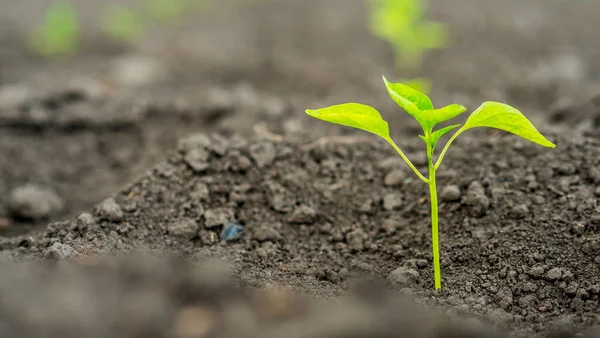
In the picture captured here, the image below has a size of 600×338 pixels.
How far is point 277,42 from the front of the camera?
6.03 meters

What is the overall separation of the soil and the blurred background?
2 cm

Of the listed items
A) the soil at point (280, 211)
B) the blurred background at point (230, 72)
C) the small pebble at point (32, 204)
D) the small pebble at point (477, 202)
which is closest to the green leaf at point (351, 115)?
the soil at point (280, 211)

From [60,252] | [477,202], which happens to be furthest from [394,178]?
[60,252]

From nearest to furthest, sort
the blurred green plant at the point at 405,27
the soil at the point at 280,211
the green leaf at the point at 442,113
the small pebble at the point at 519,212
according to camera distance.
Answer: the soil at the point at 280,211 → the green leaf at the point at 442,113 → the small pebble at the point at 519,212 → the blurred green plant at the point at 405,27

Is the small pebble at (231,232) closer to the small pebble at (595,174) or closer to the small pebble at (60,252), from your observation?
the small pebble at (60,252)

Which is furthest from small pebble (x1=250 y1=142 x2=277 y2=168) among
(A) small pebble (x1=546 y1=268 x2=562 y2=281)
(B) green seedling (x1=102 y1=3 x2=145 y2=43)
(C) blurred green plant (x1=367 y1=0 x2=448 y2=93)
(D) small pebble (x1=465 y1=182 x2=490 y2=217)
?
(B) green seedling (x1=102 y1=3 x2=145 y2=43)

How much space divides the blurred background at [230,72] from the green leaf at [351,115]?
1348mm

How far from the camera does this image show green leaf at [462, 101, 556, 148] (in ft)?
5.70

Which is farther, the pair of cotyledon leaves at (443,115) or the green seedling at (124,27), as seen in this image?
the green seedling at (124,27)

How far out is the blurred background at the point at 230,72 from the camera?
11.5 feet

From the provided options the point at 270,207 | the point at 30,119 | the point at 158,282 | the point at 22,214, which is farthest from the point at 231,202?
the point at 30,119

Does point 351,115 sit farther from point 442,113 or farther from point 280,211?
point 280,211

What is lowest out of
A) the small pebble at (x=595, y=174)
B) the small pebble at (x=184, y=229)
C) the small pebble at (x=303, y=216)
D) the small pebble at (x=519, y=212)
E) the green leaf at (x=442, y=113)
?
the small pebble at (x=184, y=229)

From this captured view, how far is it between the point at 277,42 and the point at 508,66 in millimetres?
2383
